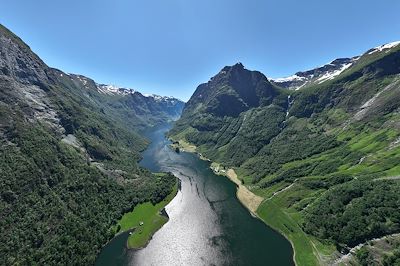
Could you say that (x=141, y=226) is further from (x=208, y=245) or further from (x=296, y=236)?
(x=296, y=236)

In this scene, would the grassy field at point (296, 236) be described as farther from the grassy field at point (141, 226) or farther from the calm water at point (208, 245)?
the grassy field at point (141, 226)

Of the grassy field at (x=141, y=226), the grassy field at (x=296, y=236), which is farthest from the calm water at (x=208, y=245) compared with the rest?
the grassy field at (x=296, y=236)

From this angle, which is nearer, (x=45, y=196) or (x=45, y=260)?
(x=45, y=260)

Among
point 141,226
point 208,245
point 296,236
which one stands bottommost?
point 296,236

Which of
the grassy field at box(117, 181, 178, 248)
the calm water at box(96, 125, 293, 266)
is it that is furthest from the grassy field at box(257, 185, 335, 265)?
the grassy field at box(117, 181, 178, 248)

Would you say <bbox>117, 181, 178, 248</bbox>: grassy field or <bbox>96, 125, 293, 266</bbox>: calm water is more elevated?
<bbox>117, 181, 178, 248</bbox>: grassy field

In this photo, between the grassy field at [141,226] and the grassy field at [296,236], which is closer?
the grassy field at [296,236]

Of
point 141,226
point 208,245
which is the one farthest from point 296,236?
point 141,226

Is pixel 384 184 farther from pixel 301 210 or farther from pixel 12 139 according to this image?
pixel 12 139

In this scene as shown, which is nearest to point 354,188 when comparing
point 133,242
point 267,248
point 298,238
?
point 298,238

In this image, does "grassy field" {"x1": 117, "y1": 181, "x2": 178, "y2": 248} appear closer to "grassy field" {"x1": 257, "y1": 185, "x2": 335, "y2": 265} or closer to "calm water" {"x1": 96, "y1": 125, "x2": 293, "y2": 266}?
"calm water" {"x1": 96, "y1": 125, "x2": 293, "y2": 266}

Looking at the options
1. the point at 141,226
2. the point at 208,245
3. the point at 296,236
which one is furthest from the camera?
the point at 141,226
